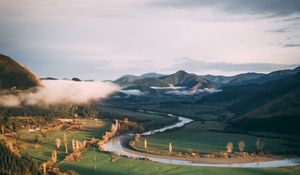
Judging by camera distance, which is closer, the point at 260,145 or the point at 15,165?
the point at 15,165

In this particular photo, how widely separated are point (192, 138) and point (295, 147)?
42.7m

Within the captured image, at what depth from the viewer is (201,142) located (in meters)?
157

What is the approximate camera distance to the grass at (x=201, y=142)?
140625mm

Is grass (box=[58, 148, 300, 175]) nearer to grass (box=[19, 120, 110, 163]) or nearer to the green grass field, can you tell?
the green grass field

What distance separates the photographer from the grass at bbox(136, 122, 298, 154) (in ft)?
461

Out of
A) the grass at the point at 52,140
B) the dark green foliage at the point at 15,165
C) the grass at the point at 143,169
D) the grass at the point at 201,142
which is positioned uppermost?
the dark green foliage at the point at 15,165

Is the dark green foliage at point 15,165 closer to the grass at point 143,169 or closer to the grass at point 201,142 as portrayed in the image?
the grass at point 143,169

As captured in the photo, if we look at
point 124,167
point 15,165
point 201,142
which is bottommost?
point 124,167

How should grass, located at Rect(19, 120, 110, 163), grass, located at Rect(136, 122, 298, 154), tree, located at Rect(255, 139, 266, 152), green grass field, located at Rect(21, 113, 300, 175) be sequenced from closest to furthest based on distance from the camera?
green grass field, located at Rect(21, 113, 300, 175) < grass, located at Rect(19, 120, 110, 163) < tree, located at Rect(255, 139, 266, 152) < grass, located at Rect(136, 122, 298, 154)

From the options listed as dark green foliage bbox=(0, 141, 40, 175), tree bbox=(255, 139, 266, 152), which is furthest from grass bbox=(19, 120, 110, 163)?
tree bbox=(255, 139, 266, 152)

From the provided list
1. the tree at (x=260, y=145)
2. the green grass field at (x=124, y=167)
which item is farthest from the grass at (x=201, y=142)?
the green grass field at (x=124, y=167)

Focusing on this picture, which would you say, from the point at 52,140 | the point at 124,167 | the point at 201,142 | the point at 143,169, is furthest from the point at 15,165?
the point at 201,142

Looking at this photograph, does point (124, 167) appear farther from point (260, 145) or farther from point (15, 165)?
point (260, 145)

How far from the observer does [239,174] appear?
10506 cm
